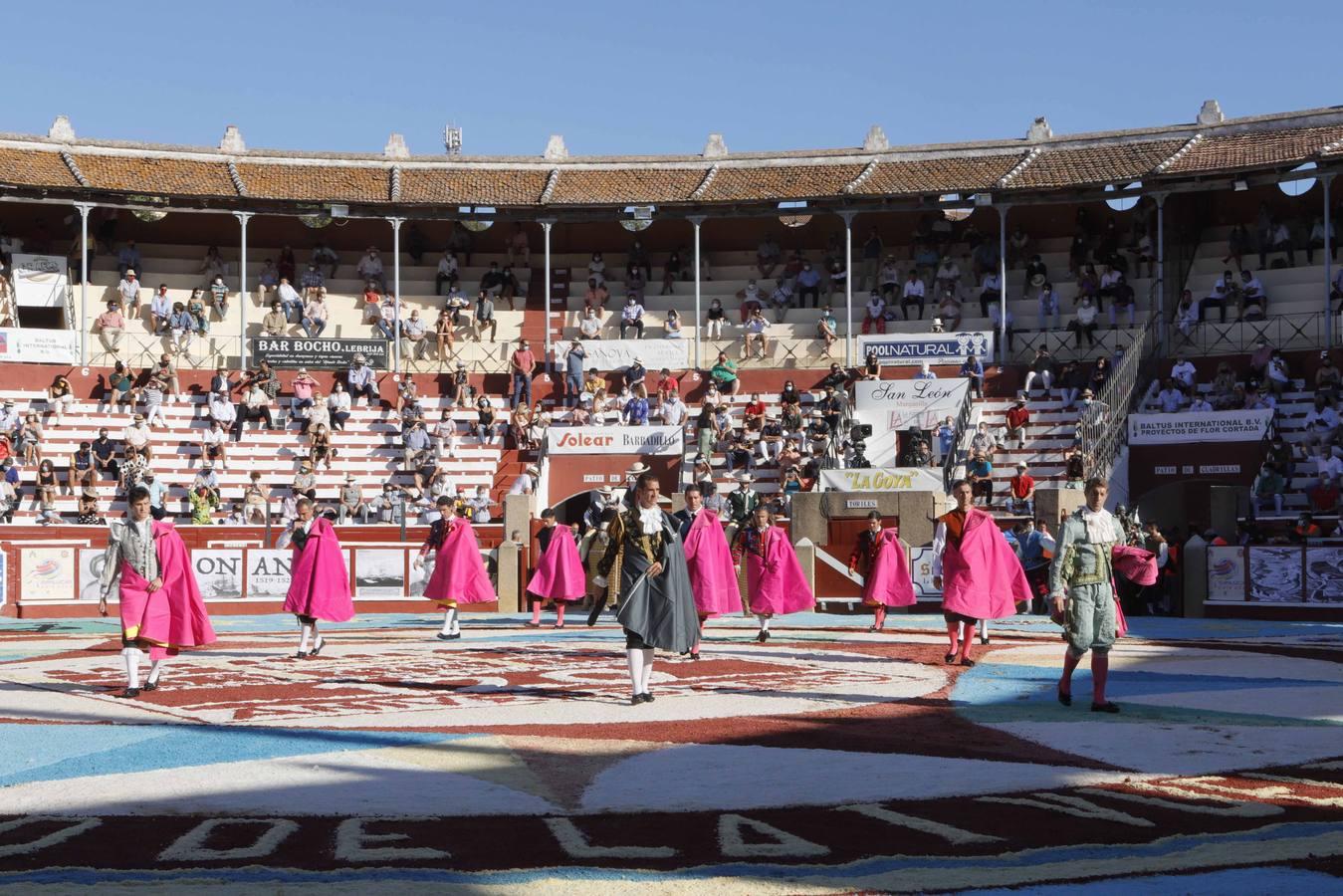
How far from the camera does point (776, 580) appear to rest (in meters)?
20.9

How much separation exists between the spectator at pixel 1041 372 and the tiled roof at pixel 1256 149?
5406 mm

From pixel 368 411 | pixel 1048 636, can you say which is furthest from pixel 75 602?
pixel 1048 636

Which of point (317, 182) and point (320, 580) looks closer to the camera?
point (320, 580)

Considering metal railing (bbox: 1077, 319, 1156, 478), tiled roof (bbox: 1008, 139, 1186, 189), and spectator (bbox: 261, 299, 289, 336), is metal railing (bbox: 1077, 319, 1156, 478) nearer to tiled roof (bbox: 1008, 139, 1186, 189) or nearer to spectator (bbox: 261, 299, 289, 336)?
tiled roof (bbox: 1008, 139, 1186, 189)

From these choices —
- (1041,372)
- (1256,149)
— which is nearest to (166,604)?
(1041,372)

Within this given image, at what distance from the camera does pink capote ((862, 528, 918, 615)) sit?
23.2 meters

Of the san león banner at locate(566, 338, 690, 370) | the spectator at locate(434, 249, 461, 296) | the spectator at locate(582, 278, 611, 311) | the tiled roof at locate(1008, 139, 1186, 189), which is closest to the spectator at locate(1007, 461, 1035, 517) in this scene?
the tiled roof at locate(1008, 139, 1186, 189)

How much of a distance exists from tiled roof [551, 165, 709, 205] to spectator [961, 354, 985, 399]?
901 centimetres

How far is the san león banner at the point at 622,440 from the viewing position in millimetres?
36625

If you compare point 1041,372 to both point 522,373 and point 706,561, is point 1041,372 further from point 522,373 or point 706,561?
point 706,561

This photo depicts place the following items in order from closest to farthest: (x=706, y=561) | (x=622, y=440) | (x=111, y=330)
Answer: (x=706, y=561) < (x=622, y=440) < (x=111, y=330)

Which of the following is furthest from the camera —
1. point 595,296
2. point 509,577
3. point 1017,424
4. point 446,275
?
point 446,275

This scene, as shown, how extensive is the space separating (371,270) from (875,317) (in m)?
13.3

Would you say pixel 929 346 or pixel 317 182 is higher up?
pixel 317 182
